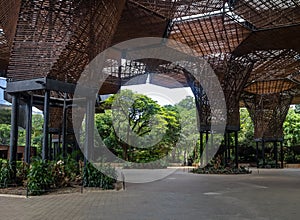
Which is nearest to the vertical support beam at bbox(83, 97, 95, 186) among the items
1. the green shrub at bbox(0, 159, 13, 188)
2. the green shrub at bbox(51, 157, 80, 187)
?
the green shrub at bbox(51, 157, 80, 187)

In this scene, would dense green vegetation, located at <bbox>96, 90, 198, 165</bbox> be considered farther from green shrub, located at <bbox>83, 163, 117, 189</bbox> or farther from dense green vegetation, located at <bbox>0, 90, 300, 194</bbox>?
green shrub, located at <bbox>83, 163, 117, 189</bbox>

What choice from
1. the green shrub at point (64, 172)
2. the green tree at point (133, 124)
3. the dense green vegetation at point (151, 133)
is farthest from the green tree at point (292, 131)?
the green shrub at point (64, 172)

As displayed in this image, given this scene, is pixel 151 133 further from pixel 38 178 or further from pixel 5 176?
pixel 38 178

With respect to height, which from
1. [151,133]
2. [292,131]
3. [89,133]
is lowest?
[89,133]

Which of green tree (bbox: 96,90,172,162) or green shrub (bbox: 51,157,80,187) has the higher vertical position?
green tree (bbox: 96,90,172,162)

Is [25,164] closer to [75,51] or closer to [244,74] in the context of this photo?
[75,51]

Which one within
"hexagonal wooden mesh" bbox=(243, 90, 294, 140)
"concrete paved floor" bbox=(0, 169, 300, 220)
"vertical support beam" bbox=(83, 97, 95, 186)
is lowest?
"concrete paved floor" bbox=(0, 169, 300, 220)

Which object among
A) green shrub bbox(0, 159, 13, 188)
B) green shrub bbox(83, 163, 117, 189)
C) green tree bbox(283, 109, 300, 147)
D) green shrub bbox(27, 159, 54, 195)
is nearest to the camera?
green shrub bbox(27, 159, 54, 195)

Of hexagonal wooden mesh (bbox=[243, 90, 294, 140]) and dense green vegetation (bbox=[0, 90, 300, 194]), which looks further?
hexagonal wooden mesh (bbox=[243, 90, 294, 140])

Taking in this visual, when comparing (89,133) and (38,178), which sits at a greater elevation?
(89,133)

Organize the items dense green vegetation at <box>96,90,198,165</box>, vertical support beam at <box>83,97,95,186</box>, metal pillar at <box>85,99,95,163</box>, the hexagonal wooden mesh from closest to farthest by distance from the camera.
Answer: vertical support beam at <box>83,97,95,186</box> → metal pillar at <box>85,99,95,163</box> → dense green vegetation at <box>96,90,198,165</box> → the hexagonal wooden mesh

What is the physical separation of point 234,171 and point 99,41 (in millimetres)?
15422

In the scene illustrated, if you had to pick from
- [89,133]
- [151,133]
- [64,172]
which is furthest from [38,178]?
[151,133]

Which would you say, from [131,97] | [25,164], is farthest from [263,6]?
Answer: [131,97]
